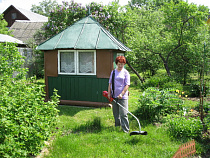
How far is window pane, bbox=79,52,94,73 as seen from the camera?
8.20 metres

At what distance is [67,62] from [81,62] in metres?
0.53

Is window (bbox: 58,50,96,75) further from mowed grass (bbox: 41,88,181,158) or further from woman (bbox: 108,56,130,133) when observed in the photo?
woman (bbox: 108,56,130,133)

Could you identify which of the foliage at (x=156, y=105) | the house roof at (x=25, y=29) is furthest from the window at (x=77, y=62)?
the house roof at (x=25, y=29)

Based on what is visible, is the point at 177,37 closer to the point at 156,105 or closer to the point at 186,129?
the point at 156,105

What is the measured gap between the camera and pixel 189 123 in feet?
17.0

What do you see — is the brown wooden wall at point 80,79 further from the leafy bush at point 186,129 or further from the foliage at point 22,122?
the foliage at point 22,122

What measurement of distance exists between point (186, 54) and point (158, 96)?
7335 millimetres

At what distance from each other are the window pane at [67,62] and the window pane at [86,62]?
0.30m

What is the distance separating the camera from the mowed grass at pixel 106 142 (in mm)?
4299

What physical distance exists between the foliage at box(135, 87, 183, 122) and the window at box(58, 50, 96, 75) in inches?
92.0

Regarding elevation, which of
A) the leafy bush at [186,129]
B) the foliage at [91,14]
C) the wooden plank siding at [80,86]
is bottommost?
the leafy bush at [186,129]

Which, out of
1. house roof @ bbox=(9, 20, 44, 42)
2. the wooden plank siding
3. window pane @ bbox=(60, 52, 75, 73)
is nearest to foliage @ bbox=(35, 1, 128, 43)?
window pane @ bbox=(60, 52, 75, 73)

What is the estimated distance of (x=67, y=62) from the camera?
8453 mm

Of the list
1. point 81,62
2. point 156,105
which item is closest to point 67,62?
point 81,62
